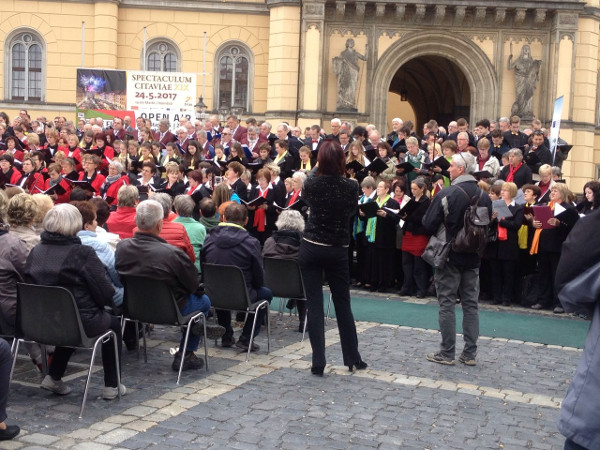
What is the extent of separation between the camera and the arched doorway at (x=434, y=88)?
92.0ft

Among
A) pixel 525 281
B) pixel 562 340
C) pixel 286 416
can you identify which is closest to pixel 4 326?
pixel 286 416

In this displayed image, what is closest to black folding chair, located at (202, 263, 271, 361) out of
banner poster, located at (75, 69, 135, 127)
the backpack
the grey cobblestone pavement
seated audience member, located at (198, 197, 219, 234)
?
the grey cobblestone pavement

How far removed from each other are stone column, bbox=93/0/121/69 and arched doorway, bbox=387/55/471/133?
1058 centimetres

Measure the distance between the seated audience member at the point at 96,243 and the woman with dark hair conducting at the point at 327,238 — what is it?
1.75 meters

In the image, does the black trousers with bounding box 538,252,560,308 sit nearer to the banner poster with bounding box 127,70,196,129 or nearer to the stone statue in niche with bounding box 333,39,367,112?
the banner poster with bounding box 127,70,196,129

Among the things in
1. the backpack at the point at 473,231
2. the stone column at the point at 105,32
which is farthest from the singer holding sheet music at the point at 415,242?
the stone column at the point at 105,32

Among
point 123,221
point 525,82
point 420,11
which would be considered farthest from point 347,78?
point 123,221

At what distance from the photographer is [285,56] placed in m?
24.5

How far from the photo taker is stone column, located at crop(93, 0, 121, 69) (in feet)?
81.5

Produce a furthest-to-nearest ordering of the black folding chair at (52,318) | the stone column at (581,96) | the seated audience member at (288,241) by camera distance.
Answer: the stone column at (581,96)
the seated audience member at (288,241)
the black folding chair at (52,318)

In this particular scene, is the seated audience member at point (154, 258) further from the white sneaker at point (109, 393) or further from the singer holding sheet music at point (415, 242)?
the singer holding sheet music at point (415, 242)

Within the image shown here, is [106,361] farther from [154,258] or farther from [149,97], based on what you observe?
[149,97]

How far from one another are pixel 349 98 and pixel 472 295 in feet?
54.3

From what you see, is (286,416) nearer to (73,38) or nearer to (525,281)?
(525,281)
